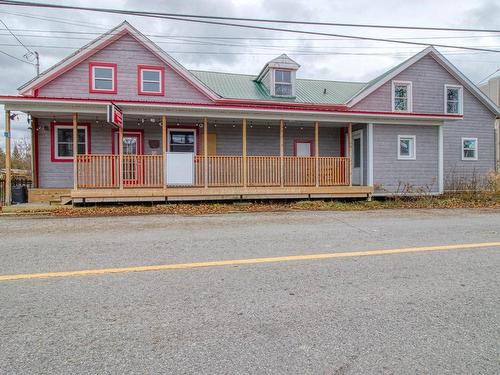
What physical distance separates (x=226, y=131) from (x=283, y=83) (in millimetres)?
4500

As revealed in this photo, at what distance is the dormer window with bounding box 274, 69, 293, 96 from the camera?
61.3ft

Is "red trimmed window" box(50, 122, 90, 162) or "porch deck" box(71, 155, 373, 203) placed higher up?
"red trimmed window" box(50, 122, 90, 162)

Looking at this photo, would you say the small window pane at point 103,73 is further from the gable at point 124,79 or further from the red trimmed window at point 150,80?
the red trimmed window at point 150,80

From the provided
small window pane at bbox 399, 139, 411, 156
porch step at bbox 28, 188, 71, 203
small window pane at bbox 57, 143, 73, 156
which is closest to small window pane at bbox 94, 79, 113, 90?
small window pane at bbox 57, 143, 73, 156

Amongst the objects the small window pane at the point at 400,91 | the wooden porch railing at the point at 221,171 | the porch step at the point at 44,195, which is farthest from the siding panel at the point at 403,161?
the porch step at the point at 44,195

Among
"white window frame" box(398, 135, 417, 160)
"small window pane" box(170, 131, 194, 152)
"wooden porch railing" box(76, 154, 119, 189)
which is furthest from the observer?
"small window pane" box(170, 131, 194, 152)

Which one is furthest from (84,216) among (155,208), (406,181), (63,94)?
(406,181)

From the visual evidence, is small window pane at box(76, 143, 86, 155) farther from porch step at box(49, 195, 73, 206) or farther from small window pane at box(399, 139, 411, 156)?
small window pane at box(399, 139, 411, 156)

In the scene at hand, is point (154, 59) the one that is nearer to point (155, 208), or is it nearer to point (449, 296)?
point (155, 208)

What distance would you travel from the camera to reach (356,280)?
168 inches

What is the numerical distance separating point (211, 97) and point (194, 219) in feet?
27.2

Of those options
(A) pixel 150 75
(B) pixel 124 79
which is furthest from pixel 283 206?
(B) pixel 124 79

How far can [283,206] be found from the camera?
13.2 m

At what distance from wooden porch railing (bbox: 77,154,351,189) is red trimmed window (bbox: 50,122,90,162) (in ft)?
9.12
